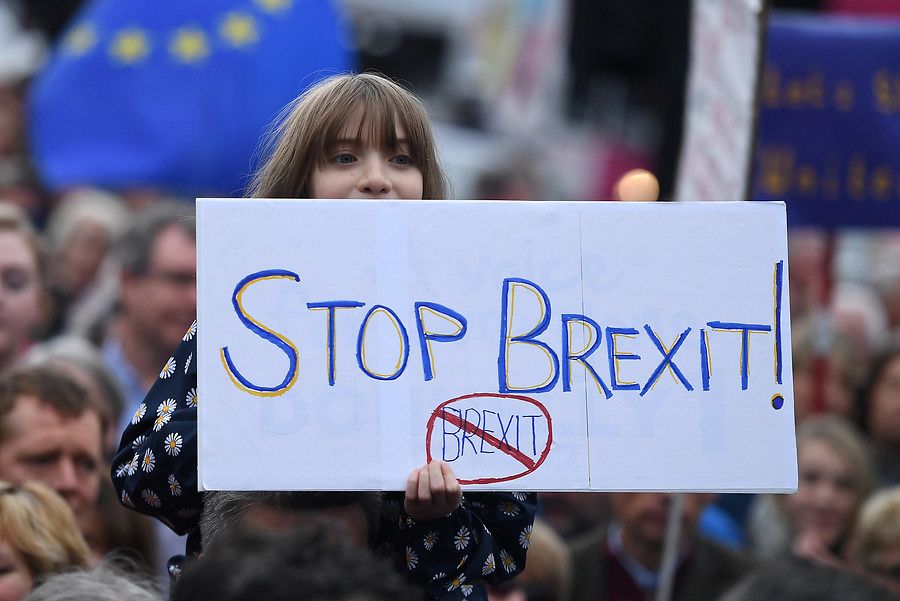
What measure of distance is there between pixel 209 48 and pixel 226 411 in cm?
372

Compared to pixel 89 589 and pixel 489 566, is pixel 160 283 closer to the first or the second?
pixel 89 589

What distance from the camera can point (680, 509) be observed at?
406cm

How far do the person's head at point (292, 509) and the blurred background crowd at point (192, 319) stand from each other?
257 millimetres

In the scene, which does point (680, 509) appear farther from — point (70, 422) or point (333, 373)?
point (333, 373)

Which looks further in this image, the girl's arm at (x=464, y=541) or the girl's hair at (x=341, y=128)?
the girl's hair at (x=341, y=128)

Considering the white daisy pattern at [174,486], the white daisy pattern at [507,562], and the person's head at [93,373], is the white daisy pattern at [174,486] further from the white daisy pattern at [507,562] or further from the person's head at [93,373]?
the person's head at [93,373]

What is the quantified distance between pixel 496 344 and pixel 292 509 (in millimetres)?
429

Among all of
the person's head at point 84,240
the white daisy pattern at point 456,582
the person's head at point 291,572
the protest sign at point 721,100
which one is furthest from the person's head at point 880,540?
the person's head at point 84,240

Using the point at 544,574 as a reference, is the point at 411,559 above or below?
above

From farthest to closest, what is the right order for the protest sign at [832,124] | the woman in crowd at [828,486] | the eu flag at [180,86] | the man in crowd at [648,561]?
the eu flag at [180,86]
the protest sign at [832,124]
the woman in crowd at [828,486]
the man in crowd at [648,561]

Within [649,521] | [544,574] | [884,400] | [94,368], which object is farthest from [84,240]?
[884,400]

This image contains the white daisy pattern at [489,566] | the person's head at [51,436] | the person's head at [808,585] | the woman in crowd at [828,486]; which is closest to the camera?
the person's head at [808,585]

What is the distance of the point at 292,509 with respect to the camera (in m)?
2.39

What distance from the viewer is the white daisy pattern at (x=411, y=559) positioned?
235 centimetres
